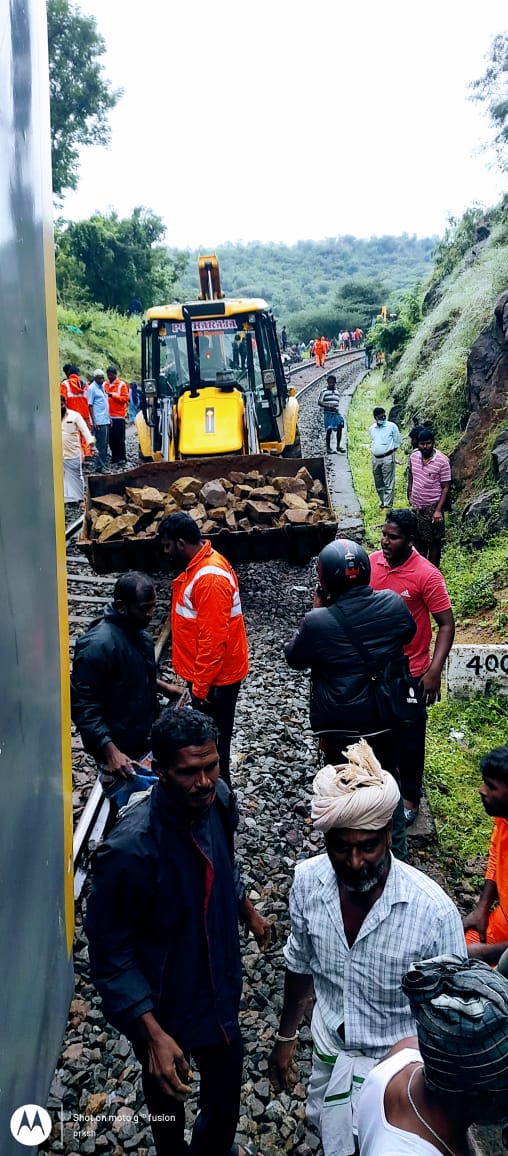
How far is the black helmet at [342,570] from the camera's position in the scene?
338cm

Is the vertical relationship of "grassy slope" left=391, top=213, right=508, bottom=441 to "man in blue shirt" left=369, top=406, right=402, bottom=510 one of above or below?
above

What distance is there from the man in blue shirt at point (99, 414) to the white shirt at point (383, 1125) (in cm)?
1215

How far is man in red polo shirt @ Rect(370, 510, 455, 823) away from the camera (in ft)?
14.0

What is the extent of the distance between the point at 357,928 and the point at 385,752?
151 cm

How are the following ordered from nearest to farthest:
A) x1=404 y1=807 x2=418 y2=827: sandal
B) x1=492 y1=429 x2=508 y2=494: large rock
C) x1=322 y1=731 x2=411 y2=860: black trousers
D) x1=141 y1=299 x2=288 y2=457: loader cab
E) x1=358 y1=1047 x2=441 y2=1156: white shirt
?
x1=358 y1=1047 x2=441 y2=1156: white shirt, x1=322 y1=731 x2=411 y2=860: black trousers, x1=404 y1=807 x2=418 y2=827: sandal, x1=492 y1=429 x2=508 y2=494: large rock, x1=141 y1=299 x2=288 y2=457: loader cab

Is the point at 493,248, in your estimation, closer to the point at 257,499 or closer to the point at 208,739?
the point at 257,499

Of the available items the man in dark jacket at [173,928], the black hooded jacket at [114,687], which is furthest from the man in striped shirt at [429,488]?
the man in dark jacket at [173,928]

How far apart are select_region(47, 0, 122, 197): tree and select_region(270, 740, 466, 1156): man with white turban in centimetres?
3477

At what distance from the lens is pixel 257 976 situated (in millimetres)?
3586

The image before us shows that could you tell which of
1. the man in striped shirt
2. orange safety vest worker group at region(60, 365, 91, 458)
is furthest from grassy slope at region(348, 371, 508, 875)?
orange safety vest worker group at region(60, 365, 91, 458)

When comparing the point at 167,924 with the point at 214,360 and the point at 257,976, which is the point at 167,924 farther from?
the point at 214,360

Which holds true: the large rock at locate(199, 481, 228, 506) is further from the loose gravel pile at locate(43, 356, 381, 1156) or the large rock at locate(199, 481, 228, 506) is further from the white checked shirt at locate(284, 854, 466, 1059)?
the white checked shirt at locate(284, 854, 466, 1059)

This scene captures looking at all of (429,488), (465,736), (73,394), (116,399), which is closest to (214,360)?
(429,488)

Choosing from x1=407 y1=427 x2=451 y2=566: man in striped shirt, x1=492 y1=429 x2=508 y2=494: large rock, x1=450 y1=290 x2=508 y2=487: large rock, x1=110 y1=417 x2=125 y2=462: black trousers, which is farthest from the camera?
x1=110 y1=417 x2=125 y2=462: black trousers
